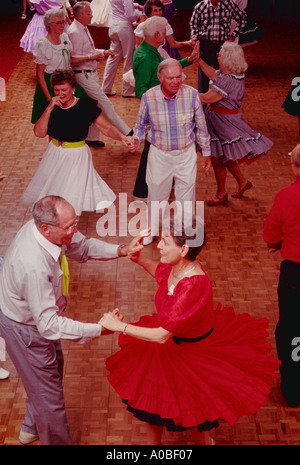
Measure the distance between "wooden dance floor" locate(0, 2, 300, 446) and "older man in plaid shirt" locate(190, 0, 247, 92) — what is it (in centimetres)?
102

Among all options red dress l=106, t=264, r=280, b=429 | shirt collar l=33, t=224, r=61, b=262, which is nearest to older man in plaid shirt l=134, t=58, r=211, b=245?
red dress l=106, t=264, r=280, b=429

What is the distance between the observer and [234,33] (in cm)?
Answer: 820

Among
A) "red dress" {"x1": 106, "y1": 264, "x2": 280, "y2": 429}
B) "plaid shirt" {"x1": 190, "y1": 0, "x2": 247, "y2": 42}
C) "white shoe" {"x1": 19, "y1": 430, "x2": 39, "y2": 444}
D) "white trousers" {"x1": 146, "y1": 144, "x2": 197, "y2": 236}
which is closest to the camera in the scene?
"red dress" {"x1": 106, "y1": 264, "x2": 280, "y2": 429}

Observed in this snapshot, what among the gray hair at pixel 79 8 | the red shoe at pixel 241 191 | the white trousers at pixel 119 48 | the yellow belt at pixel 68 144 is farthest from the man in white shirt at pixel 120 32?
the yellow belt at pixel 68 144

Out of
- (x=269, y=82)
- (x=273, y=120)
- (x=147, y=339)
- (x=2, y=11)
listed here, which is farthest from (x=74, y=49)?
(x=2, y=11)

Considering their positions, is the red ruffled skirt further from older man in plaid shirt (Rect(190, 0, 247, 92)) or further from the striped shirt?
older man in plaid shirt (Rect(190, 0, 247, 92))

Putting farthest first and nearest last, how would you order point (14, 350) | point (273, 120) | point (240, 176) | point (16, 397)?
1. point (273, 120)
2. point (240, 176)
3. point (16, 397)
4. point (14, 350)

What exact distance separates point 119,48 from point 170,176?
4140mm

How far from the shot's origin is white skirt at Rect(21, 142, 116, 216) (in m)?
5.08

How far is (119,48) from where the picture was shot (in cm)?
866

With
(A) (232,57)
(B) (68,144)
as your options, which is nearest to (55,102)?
(B) (68,144)

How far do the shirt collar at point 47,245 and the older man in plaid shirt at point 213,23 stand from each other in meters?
5.44

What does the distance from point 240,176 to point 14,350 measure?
3.47 metres

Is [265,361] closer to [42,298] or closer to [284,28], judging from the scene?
[42,298]
